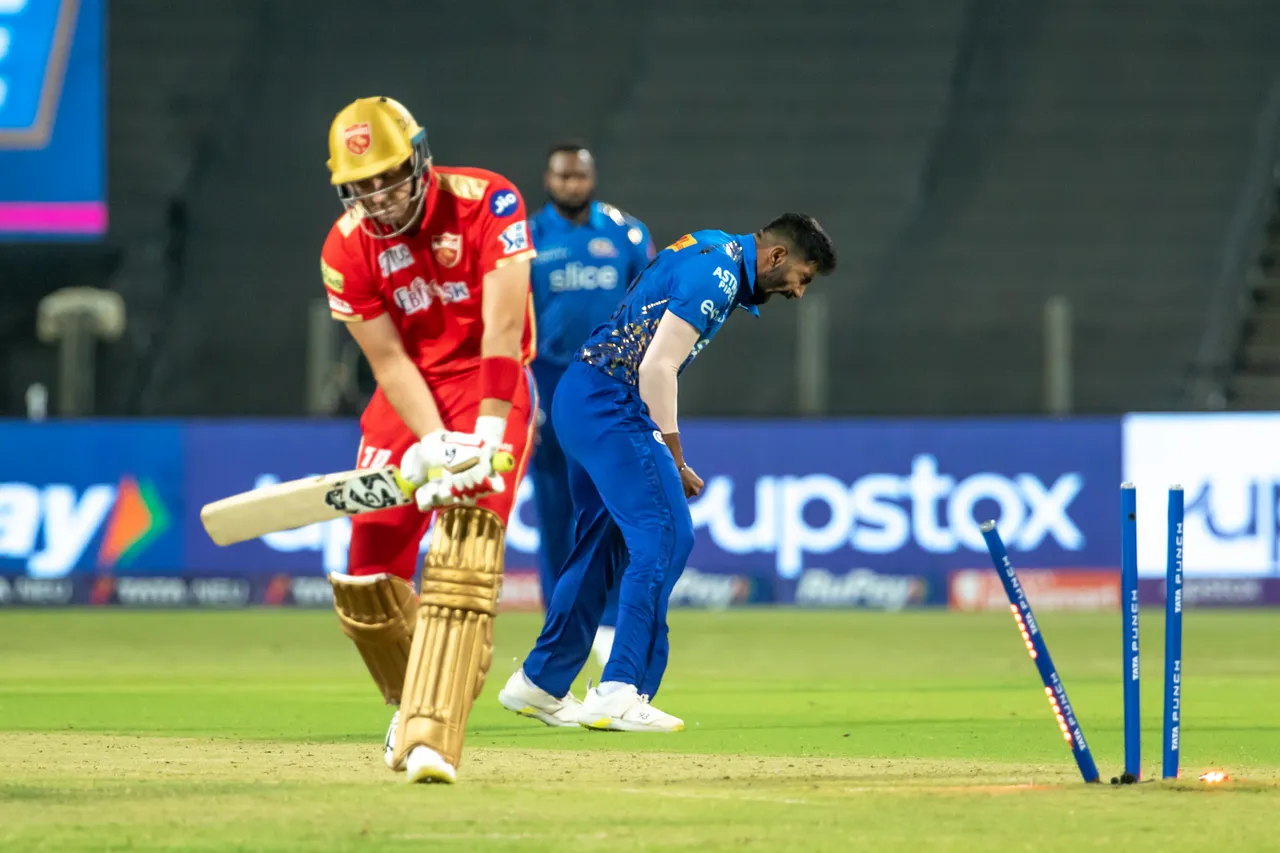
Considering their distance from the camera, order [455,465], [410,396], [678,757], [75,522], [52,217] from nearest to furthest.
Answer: [455,465] < [410,396] < [678,757] < [75,522] < [52,217]

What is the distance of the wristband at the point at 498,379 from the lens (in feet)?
19.8

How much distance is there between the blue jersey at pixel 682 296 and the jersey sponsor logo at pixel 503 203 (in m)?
0.91

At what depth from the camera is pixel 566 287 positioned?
9.48 meters

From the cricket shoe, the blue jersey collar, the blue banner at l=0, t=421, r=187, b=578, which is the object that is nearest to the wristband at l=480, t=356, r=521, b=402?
the cricket shoe

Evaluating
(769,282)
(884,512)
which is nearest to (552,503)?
(769,282)

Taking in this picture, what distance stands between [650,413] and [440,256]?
1174 mm

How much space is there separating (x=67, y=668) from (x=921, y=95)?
36.5 feet

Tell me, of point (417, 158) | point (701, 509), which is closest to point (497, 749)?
point (417, 158)

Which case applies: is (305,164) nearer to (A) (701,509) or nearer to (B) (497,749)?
(A) (701,509)

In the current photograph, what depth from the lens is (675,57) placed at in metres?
19.5

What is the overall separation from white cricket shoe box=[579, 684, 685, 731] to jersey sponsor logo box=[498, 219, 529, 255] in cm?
176

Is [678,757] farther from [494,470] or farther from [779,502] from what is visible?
[779,502]

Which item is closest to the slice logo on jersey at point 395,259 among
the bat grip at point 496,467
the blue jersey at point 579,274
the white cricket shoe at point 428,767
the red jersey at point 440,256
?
the red jersey at point 440,256

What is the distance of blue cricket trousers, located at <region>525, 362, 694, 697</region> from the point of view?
7.09 m
